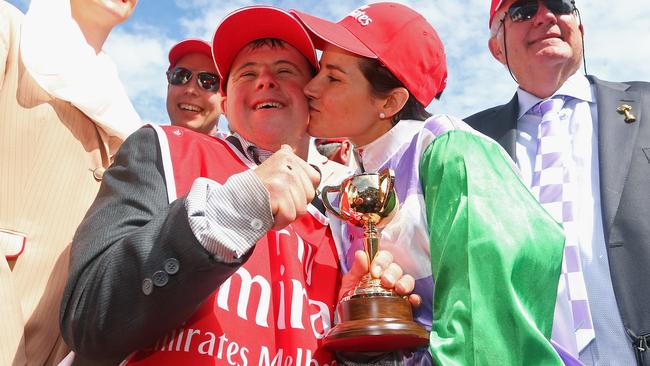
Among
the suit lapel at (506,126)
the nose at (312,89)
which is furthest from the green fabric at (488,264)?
the suit lapel at (506,126)

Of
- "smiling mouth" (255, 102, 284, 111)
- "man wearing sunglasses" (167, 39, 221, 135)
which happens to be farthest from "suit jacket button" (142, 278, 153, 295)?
"man wearing sunglasses" (167, 39, 221, 135)

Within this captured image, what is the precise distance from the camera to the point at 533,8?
471 centimetres

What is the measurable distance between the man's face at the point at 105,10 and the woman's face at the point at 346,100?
0.91 meters

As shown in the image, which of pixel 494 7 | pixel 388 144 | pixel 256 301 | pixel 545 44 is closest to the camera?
pixel 256 301

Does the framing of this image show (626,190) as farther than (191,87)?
No

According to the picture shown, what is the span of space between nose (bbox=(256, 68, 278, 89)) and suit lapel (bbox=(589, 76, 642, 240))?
1941 mm

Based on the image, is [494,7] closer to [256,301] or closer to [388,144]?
A: [388,144]

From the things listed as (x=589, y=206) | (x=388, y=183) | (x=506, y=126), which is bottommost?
(x=388, y=183)

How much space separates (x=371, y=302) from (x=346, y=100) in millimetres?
1103

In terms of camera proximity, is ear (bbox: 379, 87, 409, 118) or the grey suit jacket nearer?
ear (bbox: 379, 87, 409, 118)

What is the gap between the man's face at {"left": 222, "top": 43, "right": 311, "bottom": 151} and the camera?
126 inches

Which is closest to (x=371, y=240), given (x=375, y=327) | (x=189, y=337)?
(x=375, y=327)

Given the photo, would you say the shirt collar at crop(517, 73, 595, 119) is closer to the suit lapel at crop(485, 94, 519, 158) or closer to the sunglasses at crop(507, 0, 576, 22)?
the suit lapel at crop(485, 94, 519, 158)

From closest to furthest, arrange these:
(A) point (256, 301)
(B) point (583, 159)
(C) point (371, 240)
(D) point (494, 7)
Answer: (A) point (256, 301) < (C) point (371, 240) < (B) point (583, 159) < (D) point (494, 7)
